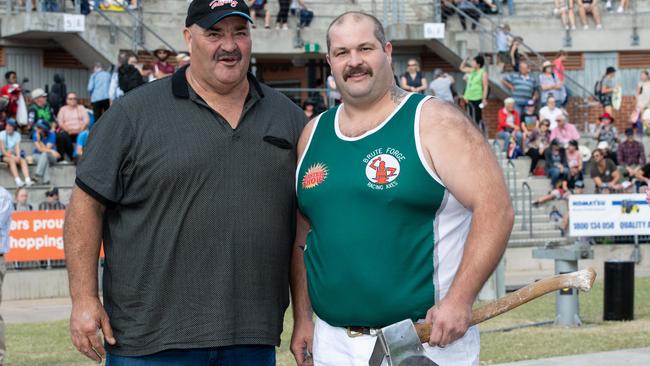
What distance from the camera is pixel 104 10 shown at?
28094 mm

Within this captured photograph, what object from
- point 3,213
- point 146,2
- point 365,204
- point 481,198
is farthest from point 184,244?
point 146,2

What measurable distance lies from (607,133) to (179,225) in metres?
22.9

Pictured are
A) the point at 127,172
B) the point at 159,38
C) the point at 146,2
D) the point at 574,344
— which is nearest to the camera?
the point at 127,172

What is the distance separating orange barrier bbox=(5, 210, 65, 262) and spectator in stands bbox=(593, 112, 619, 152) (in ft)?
42.3

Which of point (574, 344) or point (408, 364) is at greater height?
point (408, 364)

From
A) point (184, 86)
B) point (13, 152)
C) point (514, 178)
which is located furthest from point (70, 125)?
point (184, 86)

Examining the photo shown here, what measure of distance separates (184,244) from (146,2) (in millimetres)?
25045

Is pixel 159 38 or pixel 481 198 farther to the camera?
pixel 159 38

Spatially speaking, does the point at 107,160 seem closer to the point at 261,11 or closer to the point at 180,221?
the point at 180,221

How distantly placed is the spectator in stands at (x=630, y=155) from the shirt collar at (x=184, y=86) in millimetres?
20488

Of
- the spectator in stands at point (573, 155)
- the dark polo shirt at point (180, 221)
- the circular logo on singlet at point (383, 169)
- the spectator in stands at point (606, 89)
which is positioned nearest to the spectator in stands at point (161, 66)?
the spectator in stands at point (573, 155)

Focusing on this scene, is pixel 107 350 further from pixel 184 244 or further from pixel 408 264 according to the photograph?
pixel 408 264

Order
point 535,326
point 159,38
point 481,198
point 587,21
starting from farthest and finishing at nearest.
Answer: point 587,21
point 159,38
point 535,326
point 481,198

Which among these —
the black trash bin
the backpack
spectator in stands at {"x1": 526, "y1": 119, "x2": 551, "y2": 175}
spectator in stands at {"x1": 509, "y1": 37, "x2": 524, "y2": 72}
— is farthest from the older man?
spectator in stands at {"x1": 509, "y1": 37, "x2": 524, "y2": 72}
